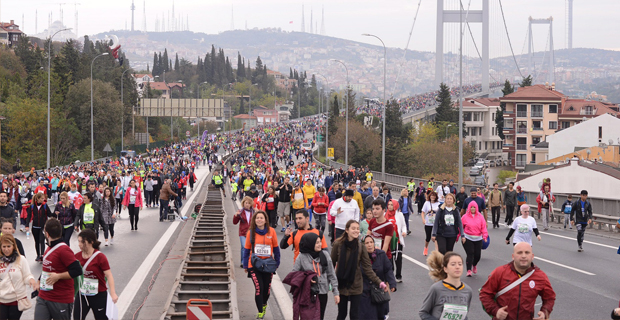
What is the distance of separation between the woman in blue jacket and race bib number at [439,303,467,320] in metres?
1.83

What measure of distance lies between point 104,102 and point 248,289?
66.9 m

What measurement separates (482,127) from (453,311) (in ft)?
395

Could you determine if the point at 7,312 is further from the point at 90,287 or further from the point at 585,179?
the point at 585,179

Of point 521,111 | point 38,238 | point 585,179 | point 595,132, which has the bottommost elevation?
point 585,179

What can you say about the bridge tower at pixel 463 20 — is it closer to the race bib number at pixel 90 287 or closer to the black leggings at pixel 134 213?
the black leggings at pixel 134 213

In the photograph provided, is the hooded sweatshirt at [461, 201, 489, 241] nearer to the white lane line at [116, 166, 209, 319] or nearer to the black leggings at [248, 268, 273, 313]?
the black leggings at [248, 268, 273, 313]

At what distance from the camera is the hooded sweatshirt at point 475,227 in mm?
13406

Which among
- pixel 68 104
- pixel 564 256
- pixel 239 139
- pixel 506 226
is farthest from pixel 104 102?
pixel 564 256

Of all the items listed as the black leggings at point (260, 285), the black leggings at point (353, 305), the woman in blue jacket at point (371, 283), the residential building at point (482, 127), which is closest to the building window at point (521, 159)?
the residential building at point (482, 127)

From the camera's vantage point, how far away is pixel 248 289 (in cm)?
1262

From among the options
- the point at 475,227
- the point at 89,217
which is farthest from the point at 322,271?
the point at 89,217

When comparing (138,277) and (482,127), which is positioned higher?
(482,127)

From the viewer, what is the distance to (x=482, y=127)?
123 meters

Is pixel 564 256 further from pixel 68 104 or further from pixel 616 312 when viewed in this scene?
pixel 68 104
